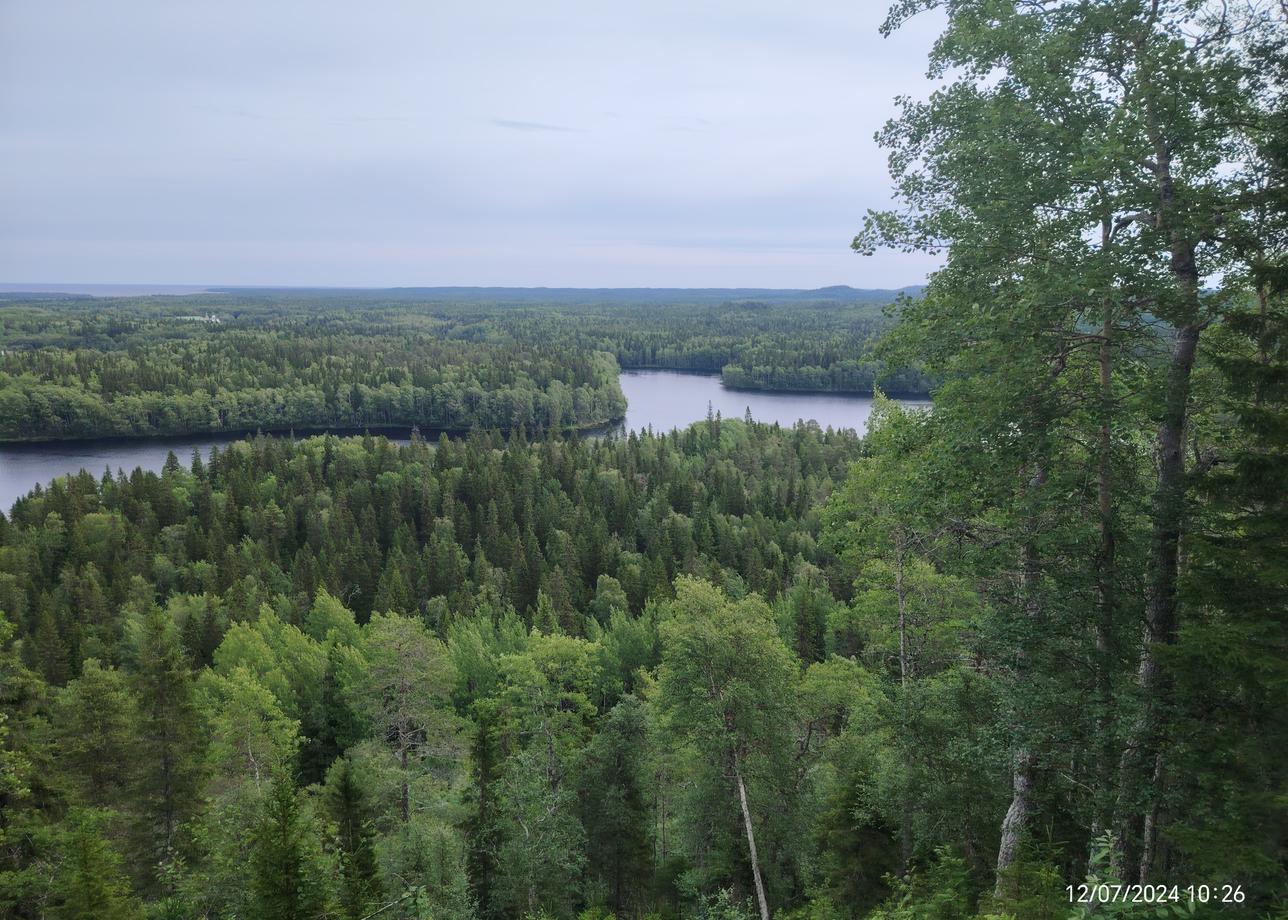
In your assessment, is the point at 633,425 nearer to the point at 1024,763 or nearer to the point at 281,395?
the point at 281,395

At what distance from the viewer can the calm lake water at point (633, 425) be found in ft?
353

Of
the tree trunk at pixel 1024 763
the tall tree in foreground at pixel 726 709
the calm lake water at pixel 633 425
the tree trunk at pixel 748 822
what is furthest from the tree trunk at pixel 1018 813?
the calm lake water at pixel 633 425

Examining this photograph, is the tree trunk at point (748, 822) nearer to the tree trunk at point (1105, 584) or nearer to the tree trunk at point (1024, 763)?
the tree trunk at point (1024, 763)

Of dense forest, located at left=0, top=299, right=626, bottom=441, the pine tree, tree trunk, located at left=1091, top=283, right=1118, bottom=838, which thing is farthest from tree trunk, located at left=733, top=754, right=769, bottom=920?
dense forest, located at left=0, top=299, right=626, bottom=441

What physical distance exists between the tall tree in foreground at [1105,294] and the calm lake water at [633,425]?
92.9m

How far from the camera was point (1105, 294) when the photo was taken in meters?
8.23

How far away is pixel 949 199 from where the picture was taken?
10.6 meters

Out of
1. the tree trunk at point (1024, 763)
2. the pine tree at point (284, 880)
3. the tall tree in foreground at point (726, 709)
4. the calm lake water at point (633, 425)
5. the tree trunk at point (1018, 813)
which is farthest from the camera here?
the calm lake water at point (633, 425)

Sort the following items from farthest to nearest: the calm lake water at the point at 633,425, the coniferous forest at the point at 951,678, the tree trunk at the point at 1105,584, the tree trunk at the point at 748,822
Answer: the calm lake water at the point at 633,425 < the tree trunk at the point at 748,822 < the tree trunk at the point at 1105,584 < the coniferous forest at the point at 951,678

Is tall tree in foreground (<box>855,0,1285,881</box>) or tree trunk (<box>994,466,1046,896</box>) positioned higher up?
tall tree in foreground (<box>855,0,1285,881</box>)

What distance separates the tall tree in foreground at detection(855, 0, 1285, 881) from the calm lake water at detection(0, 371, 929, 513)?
9288 cm

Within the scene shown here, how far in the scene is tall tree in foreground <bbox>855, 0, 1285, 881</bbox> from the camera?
826cm

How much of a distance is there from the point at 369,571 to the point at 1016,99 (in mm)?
57191

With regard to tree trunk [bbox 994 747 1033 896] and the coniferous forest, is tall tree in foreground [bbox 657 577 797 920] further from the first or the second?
tree trunk [bbox 994 747 1033 896]
